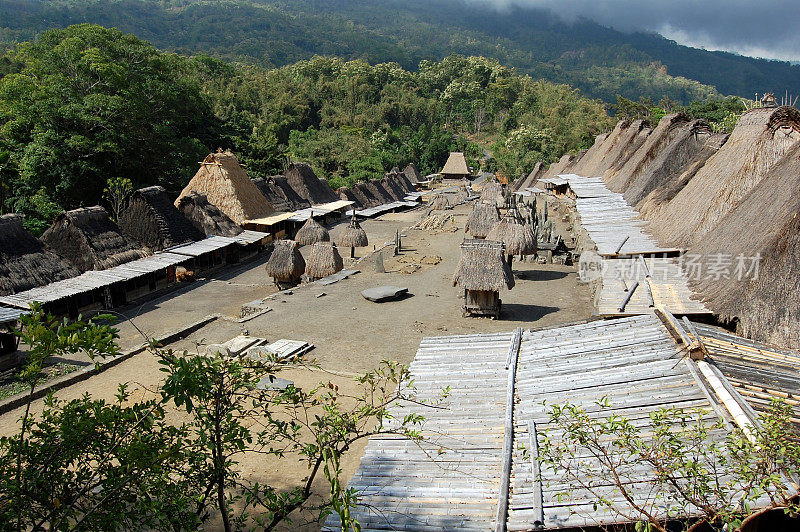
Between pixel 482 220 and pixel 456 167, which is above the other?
pixel 456 167

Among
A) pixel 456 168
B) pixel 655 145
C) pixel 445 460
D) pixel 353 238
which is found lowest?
pixel 353 238

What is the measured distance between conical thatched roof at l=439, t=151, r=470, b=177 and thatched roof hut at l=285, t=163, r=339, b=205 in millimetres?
19057

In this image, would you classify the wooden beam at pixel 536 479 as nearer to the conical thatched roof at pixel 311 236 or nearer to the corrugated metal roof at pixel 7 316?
the corrugated metal roof at pixel 7 316

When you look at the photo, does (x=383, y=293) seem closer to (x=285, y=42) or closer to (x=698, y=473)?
(x=698, y=473)

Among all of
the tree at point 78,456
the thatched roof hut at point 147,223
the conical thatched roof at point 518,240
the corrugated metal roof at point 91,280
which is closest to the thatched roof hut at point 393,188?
the thatched roof hut at point 147,223

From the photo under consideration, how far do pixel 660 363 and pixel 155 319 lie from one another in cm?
1395

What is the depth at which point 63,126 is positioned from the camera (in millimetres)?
21953

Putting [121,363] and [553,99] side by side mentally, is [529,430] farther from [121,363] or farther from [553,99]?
[553,99]

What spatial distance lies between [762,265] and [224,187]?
23494mm

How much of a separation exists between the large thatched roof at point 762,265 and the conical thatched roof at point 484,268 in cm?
446

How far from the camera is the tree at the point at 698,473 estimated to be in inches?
137

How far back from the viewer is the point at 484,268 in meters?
13.3

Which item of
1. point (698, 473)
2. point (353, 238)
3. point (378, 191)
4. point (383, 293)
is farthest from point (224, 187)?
point (698, 473)

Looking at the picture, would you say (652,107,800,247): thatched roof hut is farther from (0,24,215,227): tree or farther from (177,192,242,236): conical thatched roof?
(0,24,215,227): tree
